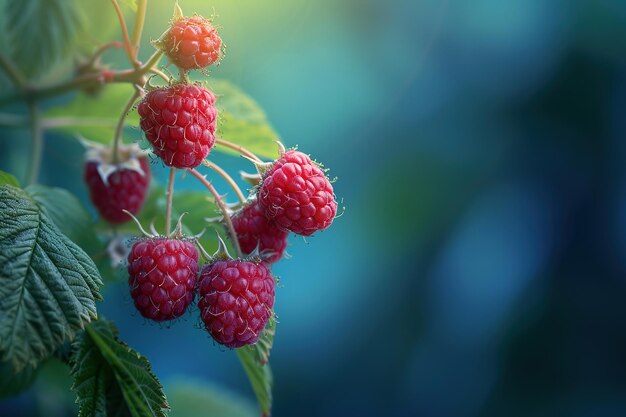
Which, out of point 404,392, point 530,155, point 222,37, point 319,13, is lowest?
point 404,392

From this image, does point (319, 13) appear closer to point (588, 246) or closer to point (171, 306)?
point (588, 246)

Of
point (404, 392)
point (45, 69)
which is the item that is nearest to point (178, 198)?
point (45, 69)

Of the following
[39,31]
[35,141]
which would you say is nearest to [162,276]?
A: [35,141]

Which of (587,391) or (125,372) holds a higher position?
(125,372)

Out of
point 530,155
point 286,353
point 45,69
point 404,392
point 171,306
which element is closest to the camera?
point 171,306

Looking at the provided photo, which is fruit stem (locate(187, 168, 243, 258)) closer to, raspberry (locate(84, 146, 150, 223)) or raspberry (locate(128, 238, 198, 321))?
raspberry (locate(128, 238, 198, 321))

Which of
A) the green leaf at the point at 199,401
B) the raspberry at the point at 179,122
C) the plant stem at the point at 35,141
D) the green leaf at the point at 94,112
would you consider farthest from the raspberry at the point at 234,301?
the green leaf at the point at 199,401

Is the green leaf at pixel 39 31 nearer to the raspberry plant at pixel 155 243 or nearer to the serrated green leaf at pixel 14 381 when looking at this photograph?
the raspberry plant at pixel 155 243
